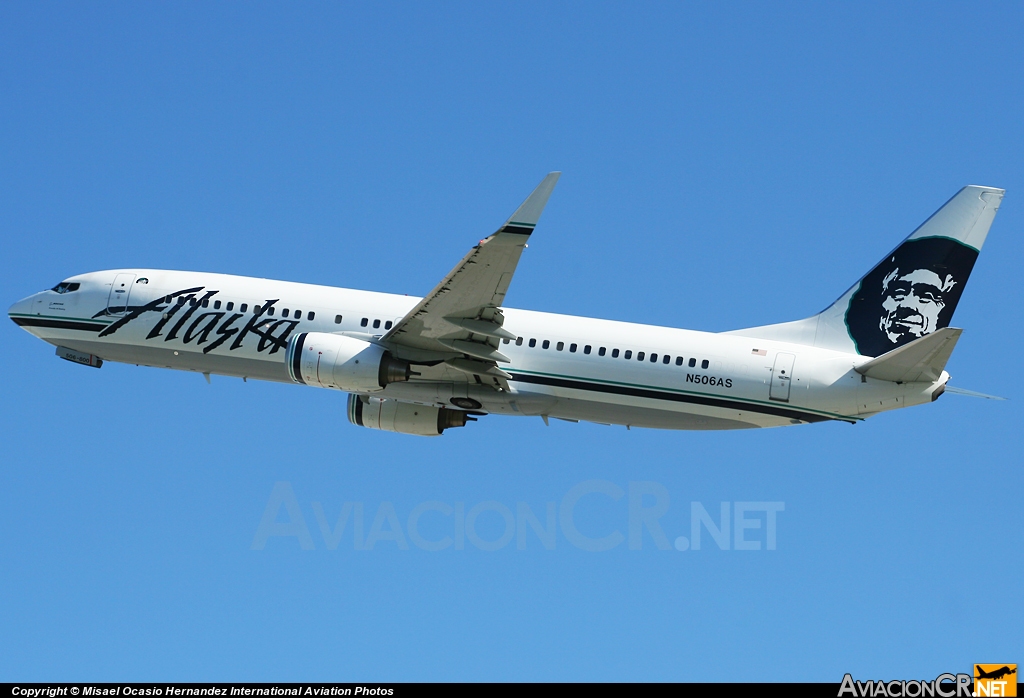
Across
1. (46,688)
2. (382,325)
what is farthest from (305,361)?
(46,688)

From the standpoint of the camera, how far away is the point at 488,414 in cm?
3928

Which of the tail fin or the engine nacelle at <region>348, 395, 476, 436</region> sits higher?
the tail fin

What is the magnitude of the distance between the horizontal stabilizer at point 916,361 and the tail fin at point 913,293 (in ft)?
8.96

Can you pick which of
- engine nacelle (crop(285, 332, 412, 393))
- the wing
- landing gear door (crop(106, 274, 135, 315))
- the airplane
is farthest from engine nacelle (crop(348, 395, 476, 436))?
landing gear door (crop(106, 274, 135, 315))

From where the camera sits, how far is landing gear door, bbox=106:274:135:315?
1598 inches

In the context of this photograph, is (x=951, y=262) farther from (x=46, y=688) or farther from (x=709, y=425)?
(x=46, y=688)

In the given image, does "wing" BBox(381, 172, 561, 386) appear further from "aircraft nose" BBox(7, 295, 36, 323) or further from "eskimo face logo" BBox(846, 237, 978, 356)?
"aircraft nose" BBox(7, 295, 36, 323)

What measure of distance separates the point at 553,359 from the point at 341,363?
6561mm

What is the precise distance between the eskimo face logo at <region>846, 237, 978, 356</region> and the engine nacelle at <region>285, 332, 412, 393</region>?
48.8 feet

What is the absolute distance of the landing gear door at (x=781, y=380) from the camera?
36.9 m

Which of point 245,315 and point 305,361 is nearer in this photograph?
point 305,361

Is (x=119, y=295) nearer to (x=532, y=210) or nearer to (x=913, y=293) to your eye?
(x=532, y=210)

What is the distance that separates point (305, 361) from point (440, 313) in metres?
4.55

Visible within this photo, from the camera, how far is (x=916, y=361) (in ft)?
114
